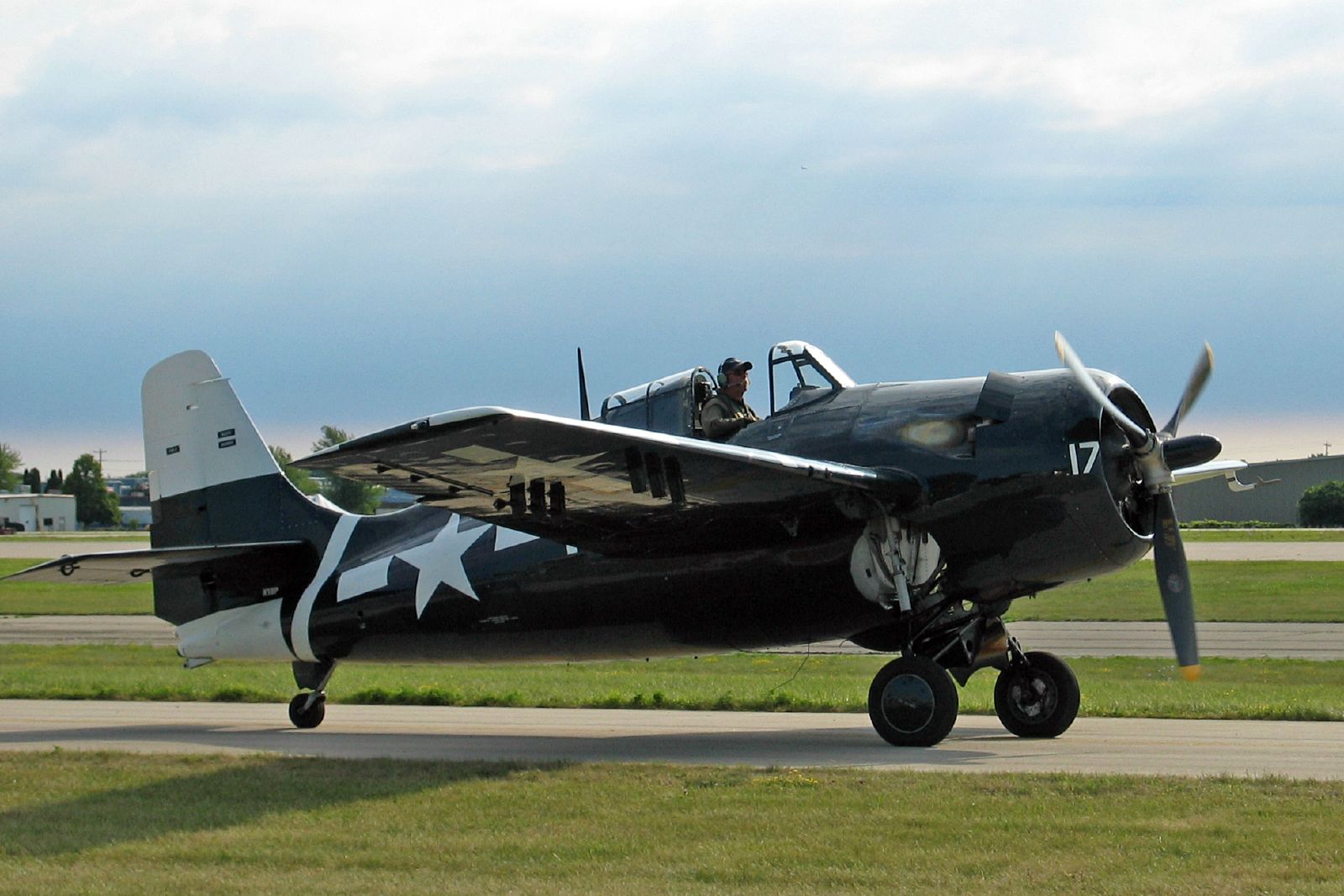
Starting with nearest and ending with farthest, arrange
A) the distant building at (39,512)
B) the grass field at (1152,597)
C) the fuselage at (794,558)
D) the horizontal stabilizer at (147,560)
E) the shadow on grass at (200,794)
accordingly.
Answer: the shadow on grass at (200,794) → the fuselage at (794,558) → the horizontal stabilizer at (147,560) → the grass field at (1152,597) → the distant building at (39,512)

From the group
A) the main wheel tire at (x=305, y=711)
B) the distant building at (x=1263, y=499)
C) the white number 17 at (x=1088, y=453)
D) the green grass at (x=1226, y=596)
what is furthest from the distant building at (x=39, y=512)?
the white number 17 at (x=1088, y=453)

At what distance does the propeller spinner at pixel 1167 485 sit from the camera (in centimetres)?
1121

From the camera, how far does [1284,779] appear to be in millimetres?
9633

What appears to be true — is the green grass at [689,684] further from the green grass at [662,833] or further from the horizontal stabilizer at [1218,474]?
the green grass at [662,833]

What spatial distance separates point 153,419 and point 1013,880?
1142cm

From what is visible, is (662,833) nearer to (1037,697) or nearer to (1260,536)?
(1037,697)

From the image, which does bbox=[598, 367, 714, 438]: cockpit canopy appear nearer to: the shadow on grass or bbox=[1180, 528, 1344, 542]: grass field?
the shadow on grass

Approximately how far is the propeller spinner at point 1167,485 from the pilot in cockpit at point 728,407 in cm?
298

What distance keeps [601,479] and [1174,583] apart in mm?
4808

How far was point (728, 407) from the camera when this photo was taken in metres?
13.0

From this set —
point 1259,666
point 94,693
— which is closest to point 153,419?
point 94,693

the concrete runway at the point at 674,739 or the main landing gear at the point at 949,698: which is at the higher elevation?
the main landing gear at the point at 949,698

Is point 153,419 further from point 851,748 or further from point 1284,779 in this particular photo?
point 1284,779

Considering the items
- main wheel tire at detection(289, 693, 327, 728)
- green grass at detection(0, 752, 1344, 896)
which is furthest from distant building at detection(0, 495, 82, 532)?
green grass at detection(0, 752, 1344, 896)
